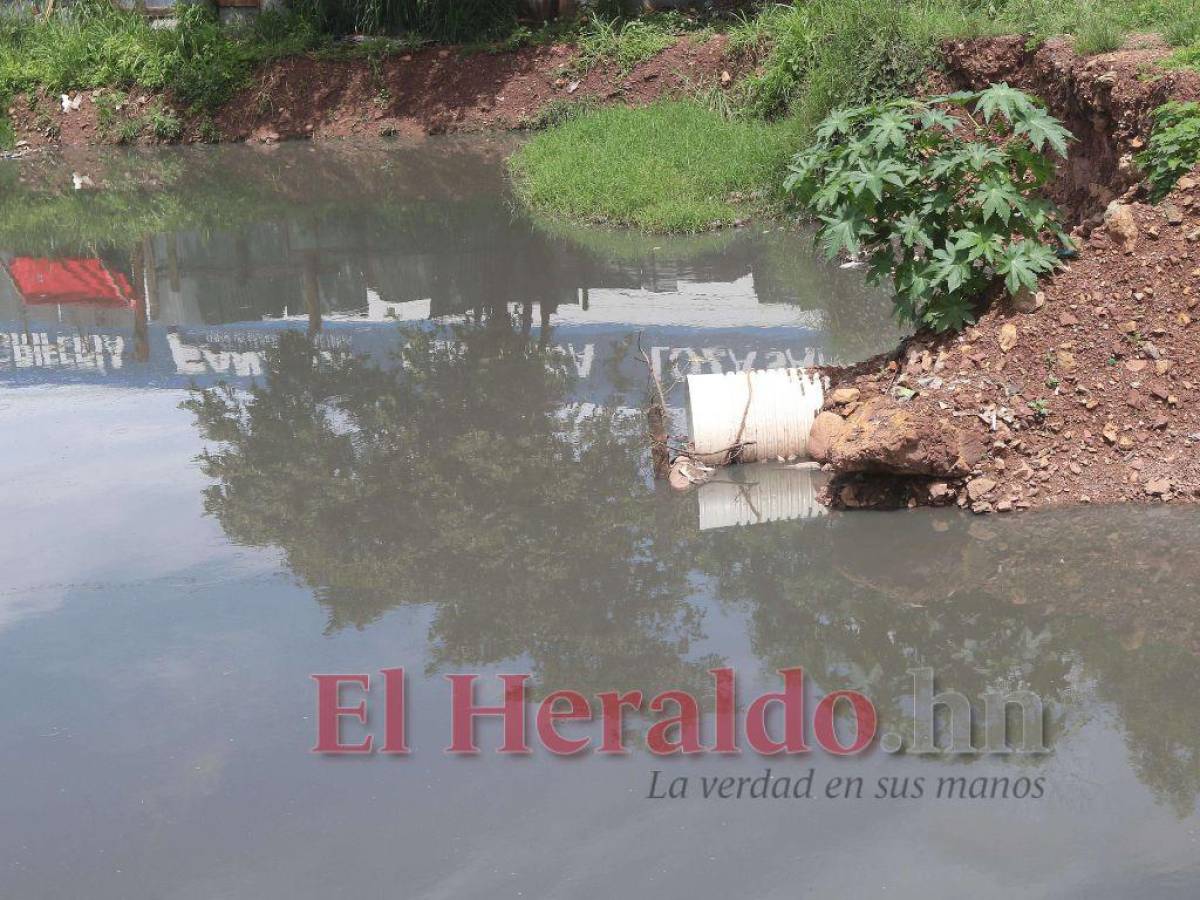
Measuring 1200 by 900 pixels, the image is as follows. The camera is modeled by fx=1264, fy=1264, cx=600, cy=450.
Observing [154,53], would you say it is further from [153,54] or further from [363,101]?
[363,101]

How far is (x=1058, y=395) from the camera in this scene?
6.74 m

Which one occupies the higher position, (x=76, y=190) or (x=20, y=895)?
(x=76, y=190)

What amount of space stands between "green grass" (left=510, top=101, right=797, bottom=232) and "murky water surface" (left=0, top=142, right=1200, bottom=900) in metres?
2.39

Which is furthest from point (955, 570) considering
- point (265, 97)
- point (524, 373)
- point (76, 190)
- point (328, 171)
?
point (265, 97)

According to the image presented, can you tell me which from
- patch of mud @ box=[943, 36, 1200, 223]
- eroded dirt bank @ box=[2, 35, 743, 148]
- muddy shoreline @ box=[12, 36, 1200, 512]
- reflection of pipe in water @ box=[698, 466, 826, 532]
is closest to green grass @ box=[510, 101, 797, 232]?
patch of mud @ box=[943, 36, 1200, 223]

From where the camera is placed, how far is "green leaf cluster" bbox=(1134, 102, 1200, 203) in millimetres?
7363

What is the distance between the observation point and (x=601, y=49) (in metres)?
19.4

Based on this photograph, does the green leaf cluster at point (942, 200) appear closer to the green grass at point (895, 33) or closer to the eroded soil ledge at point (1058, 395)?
the eroded soil ledge at point (1058, 395)

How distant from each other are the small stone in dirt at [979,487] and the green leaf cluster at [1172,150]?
227cm

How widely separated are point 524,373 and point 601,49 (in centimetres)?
1190

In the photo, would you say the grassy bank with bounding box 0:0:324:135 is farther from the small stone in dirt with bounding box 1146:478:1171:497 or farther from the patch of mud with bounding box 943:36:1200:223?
the small stone in dirt with bounding box 1146:478:1171:497

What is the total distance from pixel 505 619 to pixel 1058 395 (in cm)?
322

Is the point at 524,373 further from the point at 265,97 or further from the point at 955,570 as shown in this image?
the point at 265,97

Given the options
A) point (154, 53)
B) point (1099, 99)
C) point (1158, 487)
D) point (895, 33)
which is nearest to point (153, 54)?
point (154, 53)
